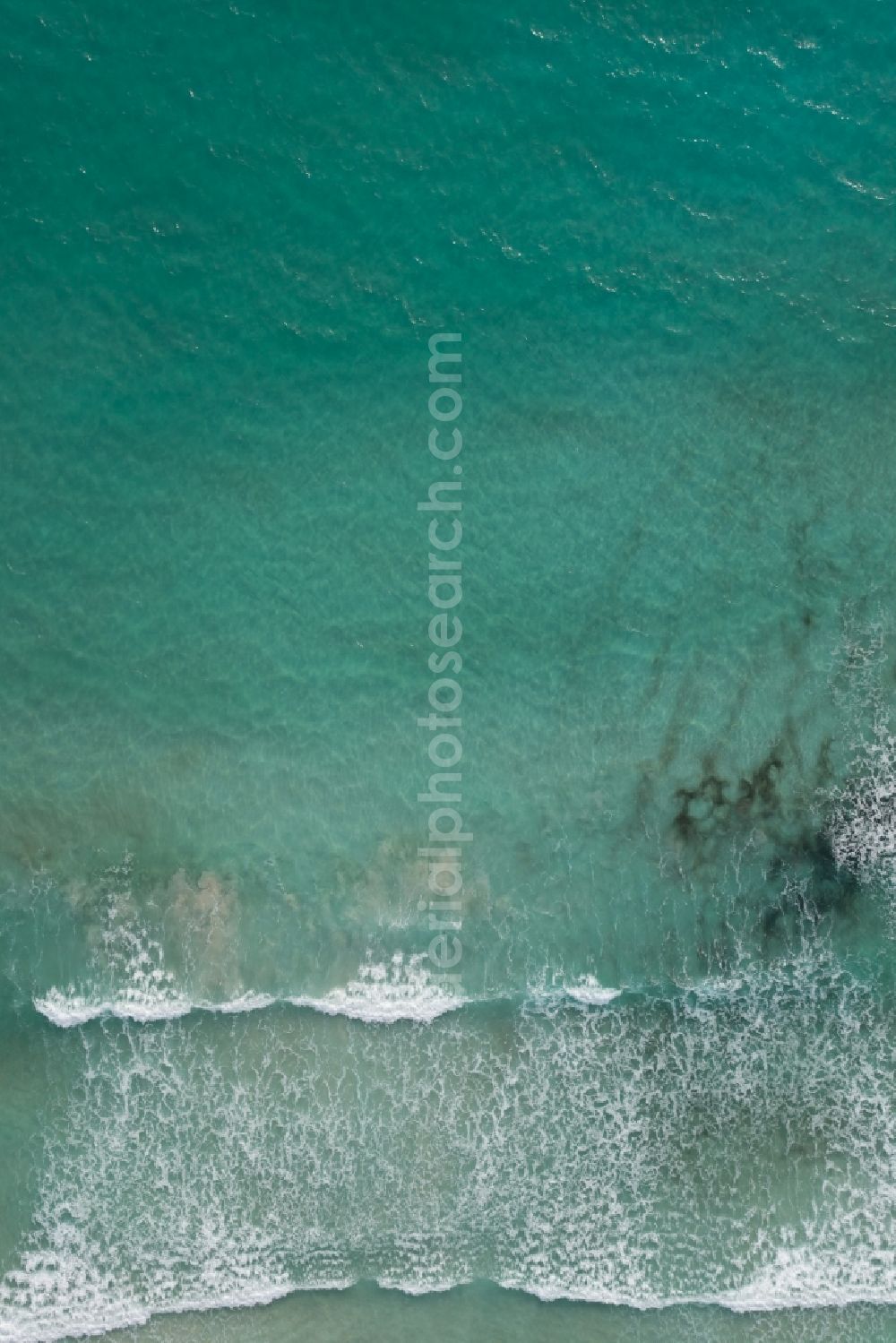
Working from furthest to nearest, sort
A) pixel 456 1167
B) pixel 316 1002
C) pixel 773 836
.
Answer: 1. pixel 773 836
2. pixel 316 1002
3. pixel 456 1167

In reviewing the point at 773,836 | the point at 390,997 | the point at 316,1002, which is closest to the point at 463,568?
the point at 773,836

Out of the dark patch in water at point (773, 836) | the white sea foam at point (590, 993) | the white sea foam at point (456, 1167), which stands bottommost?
the white sea foam at point (456, 1167)

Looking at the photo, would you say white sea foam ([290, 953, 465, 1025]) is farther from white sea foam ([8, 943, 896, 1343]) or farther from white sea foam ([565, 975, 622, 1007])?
white sea foam ([565, 975, 622, 1007])

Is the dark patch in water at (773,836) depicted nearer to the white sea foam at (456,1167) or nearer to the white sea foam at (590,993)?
the white sea foam at (456,1167)

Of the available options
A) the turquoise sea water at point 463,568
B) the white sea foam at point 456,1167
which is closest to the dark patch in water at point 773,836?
the turquoise sea water at point 463,568

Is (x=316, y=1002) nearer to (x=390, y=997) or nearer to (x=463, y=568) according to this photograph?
(x=390, y=997)

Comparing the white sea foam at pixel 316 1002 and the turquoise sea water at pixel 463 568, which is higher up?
the turquoise sea water at pixel 463 568

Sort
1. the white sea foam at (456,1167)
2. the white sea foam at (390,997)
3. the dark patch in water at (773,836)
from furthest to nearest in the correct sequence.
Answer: the dark patch in water at (773,836) < the white sea foam at (390,997) < the white sea foam at (456,1167)

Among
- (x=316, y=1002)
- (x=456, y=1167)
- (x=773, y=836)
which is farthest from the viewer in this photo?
(x=773, y=836)

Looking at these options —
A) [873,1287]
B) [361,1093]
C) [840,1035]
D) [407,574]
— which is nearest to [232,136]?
[407,574]

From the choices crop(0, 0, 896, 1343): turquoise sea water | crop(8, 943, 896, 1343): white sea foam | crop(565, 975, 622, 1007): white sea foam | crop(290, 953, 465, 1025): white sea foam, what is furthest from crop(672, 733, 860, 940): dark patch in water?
crop(290, 953, 465, 1025): white sea foam
